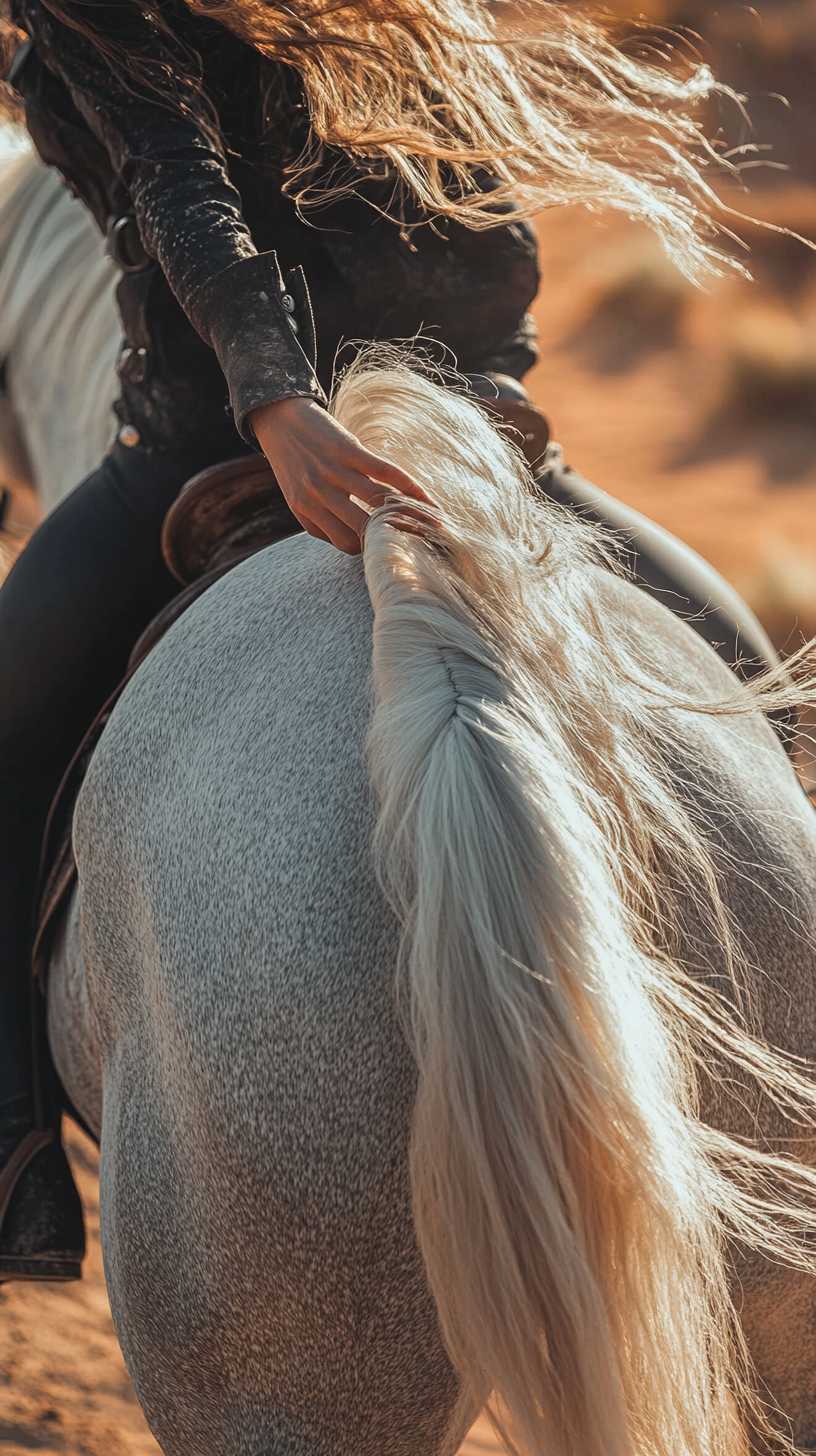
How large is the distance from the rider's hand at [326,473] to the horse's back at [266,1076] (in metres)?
0.05

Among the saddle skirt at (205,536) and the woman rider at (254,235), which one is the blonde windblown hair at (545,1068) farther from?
the saddle skirt at (205,536)

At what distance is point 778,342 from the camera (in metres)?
8.88

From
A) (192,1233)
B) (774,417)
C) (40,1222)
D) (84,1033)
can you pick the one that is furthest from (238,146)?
(774,417)

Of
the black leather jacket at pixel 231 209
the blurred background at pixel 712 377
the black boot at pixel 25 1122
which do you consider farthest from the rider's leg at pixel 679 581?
the blurred background at pixel 712 377

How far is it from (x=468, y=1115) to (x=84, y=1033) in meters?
0.86

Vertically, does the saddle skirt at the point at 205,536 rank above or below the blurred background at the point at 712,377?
below

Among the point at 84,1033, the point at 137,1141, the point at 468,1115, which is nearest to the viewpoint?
the point at 468,1115

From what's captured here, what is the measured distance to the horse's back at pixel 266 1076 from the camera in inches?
31.3

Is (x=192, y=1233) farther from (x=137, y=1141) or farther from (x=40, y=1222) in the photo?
(x=40, y=1222)

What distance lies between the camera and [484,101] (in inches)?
49.4

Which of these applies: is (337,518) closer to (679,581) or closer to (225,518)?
(225,518)

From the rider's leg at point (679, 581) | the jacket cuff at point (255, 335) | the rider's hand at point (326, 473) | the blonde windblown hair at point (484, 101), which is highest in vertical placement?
the blonde windblown hair at point (484, 101)

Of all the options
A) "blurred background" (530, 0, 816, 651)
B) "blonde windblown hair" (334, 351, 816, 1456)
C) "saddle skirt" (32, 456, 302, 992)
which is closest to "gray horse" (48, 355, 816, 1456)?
"blonde windblown hair" (334, 351, 816, 1456)

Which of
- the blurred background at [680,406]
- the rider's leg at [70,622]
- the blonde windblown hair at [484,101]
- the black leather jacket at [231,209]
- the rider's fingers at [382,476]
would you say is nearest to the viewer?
the rider's fingers at [382,476]
